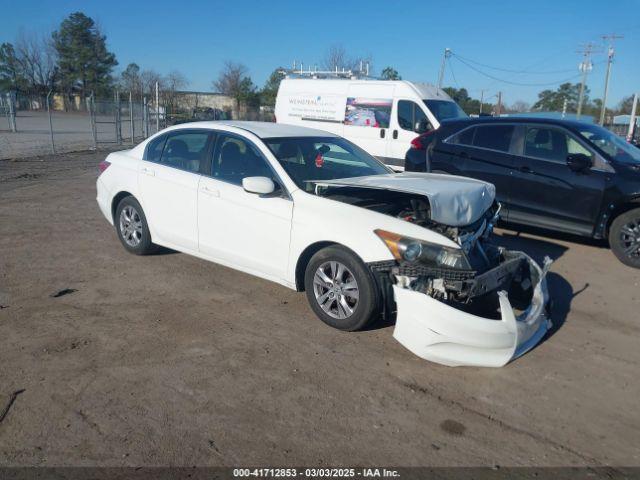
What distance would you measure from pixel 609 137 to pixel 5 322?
25.0 feet

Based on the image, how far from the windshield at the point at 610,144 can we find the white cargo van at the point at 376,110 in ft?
13.6

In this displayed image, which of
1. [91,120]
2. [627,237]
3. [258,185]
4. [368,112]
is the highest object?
[368,112]

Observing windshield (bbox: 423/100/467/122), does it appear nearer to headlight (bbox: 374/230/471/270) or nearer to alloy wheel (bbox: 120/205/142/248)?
alloy wheel (bbox: 120/205/142/248)

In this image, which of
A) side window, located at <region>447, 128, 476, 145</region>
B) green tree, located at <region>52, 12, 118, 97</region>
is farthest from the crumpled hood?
green tree, located at <region>52, 12, 118, 97</region>

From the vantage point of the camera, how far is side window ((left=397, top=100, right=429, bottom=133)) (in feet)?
37.3

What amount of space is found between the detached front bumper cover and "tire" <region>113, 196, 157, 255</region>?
337 centimetres

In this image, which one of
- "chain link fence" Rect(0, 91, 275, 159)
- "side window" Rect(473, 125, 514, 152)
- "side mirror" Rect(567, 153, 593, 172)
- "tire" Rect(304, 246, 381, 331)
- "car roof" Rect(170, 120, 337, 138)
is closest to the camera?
"tire" Rect(304, 246, 381, 331)

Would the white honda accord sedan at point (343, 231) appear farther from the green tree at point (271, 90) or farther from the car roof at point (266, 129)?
the green tree at point (271, 90)

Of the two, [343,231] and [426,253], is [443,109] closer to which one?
[343,231]

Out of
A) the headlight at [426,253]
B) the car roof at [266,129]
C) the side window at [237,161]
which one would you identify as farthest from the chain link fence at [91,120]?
the headlight at [426,253]

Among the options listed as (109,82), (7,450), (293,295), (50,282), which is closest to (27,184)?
(50,282)

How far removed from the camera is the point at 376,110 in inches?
469

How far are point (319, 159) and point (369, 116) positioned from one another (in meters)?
7.00

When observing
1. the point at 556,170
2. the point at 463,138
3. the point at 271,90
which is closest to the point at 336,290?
the point at 556,170
